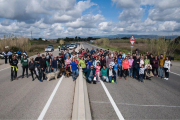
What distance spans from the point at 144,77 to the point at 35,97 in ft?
24.8

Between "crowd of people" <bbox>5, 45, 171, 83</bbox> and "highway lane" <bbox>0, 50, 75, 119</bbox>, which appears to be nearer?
"highway lane" <bbox>0, 50, 75, 119</bbox>

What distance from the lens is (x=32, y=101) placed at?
652cm

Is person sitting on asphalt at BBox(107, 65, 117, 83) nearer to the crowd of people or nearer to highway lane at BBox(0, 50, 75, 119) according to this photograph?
the crowd of people

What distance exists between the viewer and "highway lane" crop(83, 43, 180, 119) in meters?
5.41

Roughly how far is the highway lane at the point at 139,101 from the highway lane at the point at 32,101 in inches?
42.9

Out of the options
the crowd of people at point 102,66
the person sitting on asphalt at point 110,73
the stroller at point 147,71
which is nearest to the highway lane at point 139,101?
the person sitting on asphalt at point 110,73

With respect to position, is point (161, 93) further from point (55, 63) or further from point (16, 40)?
point (16, 40)

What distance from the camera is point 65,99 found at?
6691mm

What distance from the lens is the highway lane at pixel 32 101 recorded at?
17.5ft

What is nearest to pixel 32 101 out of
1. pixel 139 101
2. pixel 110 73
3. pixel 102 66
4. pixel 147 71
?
pixel 139 101

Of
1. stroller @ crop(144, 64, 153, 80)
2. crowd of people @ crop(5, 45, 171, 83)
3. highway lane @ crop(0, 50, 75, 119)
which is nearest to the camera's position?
highway lane @ crop(0, 50, 75, 119)

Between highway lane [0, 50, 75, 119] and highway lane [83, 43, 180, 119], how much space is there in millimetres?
1090

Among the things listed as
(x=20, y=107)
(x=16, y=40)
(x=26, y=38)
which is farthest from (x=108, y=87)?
(x=26, y=38)

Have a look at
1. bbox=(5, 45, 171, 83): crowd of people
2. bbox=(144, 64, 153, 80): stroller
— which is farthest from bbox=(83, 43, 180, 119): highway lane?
bbox=(144, 64, 153, 80): stroller
